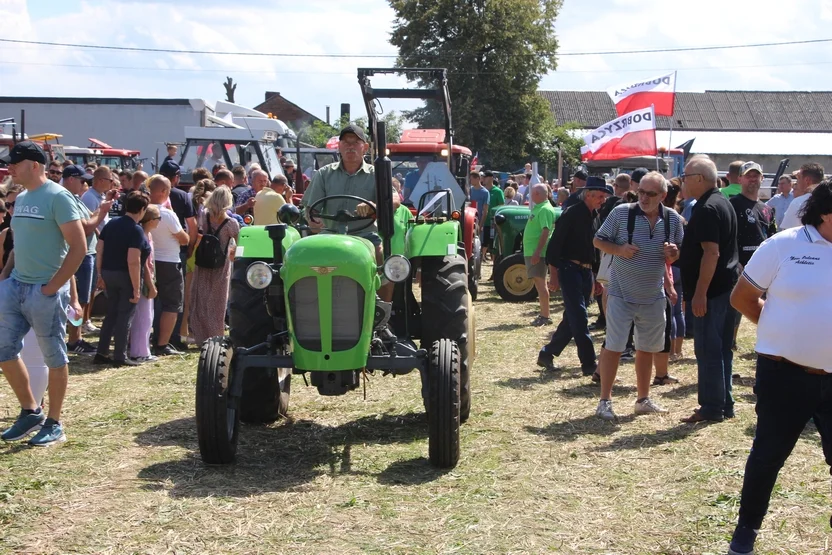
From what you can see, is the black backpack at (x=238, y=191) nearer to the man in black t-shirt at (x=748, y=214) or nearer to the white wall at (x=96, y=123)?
the man in black t-shirt at (x=748, y=214)

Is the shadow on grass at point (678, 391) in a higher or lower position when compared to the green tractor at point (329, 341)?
lower

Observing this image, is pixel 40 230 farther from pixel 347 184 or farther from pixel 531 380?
pixel 531 380

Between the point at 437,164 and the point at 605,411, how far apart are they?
670 cm

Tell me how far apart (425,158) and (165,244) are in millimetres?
6436

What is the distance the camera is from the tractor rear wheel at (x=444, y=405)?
18.5 ft

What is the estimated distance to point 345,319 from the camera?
572cm

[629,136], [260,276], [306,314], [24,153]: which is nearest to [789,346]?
[306,314]

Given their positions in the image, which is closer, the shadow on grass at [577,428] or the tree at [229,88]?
the shadow on grass at [577,428]

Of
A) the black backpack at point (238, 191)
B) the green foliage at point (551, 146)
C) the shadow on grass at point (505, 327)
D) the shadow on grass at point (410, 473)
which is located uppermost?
the green foliage at point (551, 146)

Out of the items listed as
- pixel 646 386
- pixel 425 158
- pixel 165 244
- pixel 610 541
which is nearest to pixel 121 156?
pixel 425 158

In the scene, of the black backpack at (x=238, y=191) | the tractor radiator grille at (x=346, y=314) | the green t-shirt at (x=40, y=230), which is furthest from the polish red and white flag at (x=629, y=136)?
the green t-shirt at (x=40, y=230)

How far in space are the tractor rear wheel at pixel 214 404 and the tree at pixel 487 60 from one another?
40.8 m

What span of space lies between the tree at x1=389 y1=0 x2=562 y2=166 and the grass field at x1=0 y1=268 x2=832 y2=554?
3906 cm

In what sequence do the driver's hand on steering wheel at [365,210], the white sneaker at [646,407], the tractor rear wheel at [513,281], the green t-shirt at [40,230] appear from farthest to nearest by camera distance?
the tractor rear wheel at [513,281]
the white sneaker at [646,407]
the driver's hand on steering wheel at [365,210]
the green t-shirt at [40,230]
